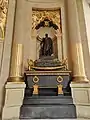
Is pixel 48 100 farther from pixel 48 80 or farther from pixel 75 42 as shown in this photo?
pixel 75 42

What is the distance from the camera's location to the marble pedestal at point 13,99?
4090 mm

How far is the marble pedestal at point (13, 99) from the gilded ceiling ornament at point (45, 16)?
2228mm

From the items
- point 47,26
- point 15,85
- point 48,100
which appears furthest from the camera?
point 47,26

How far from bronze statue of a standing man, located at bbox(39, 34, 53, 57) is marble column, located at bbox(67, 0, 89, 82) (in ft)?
2.06

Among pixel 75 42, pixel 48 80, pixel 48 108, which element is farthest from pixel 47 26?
pixel 48 108

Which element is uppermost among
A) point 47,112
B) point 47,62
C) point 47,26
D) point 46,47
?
point 47,26

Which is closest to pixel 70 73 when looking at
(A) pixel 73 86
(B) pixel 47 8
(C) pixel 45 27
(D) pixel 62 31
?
(A) pixel 73 86

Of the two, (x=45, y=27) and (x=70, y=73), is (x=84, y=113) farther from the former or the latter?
(x=45, y=27)

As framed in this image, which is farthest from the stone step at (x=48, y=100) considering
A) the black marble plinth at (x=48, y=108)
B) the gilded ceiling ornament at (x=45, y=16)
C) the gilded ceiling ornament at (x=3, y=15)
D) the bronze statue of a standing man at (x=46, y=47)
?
the gilded ceiling ornament at (x=45, y=16)

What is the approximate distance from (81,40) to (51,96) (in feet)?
6.51

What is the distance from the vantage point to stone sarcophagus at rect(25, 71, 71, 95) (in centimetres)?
454

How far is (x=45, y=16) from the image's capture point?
6090 mm

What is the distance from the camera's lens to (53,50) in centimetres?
563

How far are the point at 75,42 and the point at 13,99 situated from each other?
2.31 metres
